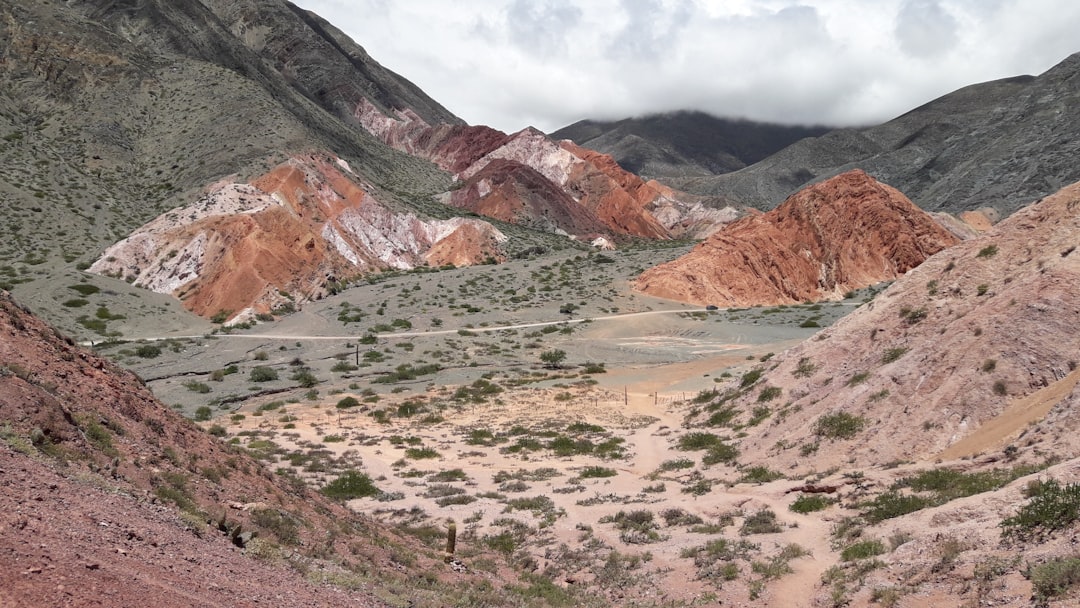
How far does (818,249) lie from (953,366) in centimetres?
6197

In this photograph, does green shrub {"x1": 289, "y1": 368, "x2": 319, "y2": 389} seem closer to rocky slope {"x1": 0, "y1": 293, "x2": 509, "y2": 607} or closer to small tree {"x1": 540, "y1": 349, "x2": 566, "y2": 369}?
small tree {"x1": 540, "y1": 349, "x2": 566, "y2": 369}

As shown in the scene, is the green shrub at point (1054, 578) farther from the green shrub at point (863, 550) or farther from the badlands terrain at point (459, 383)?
the green shrub at point (863, 550)

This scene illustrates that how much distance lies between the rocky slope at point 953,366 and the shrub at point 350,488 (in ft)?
36.6

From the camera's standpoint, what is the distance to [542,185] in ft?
388

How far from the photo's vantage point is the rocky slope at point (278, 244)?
5872 centimetres

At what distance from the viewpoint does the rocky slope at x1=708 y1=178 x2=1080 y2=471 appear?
48.2 feet

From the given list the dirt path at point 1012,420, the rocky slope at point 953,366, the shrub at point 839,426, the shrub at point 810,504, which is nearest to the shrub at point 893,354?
the rocky slope at point 953,366

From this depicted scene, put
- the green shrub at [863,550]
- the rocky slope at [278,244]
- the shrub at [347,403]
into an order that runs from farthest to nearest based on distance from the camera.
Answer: the rocky slope at [278,244], the shrub at [347,403], the green shrub at [863,550]

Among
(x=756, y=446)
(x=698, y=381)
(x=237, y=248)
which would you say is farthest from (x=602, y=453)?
(x=237, y=248)

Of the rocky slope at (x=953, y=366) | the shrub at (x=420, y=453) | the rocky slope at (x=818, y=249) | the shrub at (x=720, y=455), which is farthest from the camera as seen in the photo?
the rocky slope at (x=818, y=249)

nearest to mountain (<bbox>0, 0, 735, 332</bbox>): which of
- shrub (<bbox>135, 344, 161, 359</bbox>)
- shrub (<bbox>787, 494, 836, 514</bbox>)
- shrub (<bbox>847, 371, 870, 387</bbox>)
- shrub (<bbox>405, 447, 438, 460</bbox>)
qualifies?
shrub (<bbox>135, 344, 161, 359</bbox>)

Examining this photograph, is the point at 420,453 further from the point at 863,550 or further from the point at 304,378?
the point at 304,378

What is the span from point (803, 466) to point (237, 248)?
56062mm

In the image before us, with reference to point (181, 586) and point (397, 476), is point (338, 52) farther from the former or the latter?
point (181, 586)
